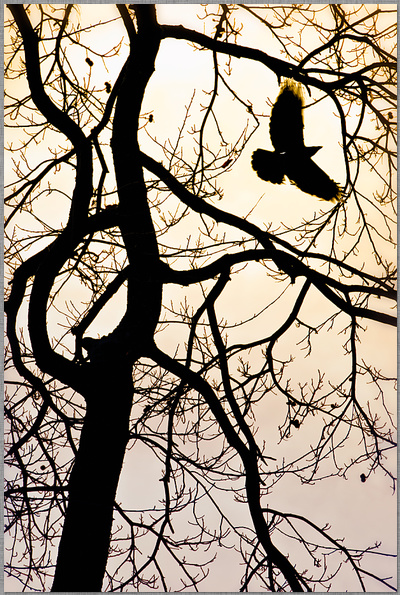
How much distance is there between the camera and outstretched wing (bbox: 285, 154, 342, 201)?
3432mm

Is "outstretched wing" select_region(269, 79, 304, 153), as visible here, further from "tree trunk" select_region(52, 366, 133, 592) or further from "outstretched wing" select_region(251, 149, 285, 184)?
"tree trunk" select_region(52, 366, 133, 592)

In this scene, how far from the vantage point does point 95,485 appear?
124 inches

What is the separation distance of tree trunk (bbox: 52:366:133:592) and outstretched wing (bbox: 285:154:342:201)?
1.57 metres

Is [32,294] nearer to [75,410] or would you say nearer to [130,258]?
[130,258]

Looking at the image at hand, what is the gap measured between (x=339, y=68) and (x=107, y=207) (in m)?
2.03

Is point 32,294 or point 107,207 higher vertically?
point 107,207

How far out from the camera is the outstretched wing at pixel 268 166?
3.39 m

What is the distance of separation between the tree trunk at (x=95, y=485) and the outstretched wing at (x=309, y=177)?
1.57m

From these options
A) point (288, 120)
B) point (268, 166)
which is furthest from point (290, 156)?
point (288, 120)

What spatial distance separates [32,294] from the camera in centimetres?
336

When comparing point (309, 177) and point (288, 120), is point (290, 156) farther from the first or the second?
point (288, 120)

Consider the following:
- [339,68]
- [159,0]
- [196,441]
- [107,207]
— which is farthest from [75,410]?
[339,68]

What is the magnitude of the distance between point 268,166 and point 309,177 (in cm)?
29

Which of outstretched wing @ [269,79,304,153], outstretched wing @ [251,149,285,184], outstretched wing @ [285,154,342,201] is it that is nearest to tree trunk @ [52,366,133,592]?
outstretched wing @ [251,149,285,184]
